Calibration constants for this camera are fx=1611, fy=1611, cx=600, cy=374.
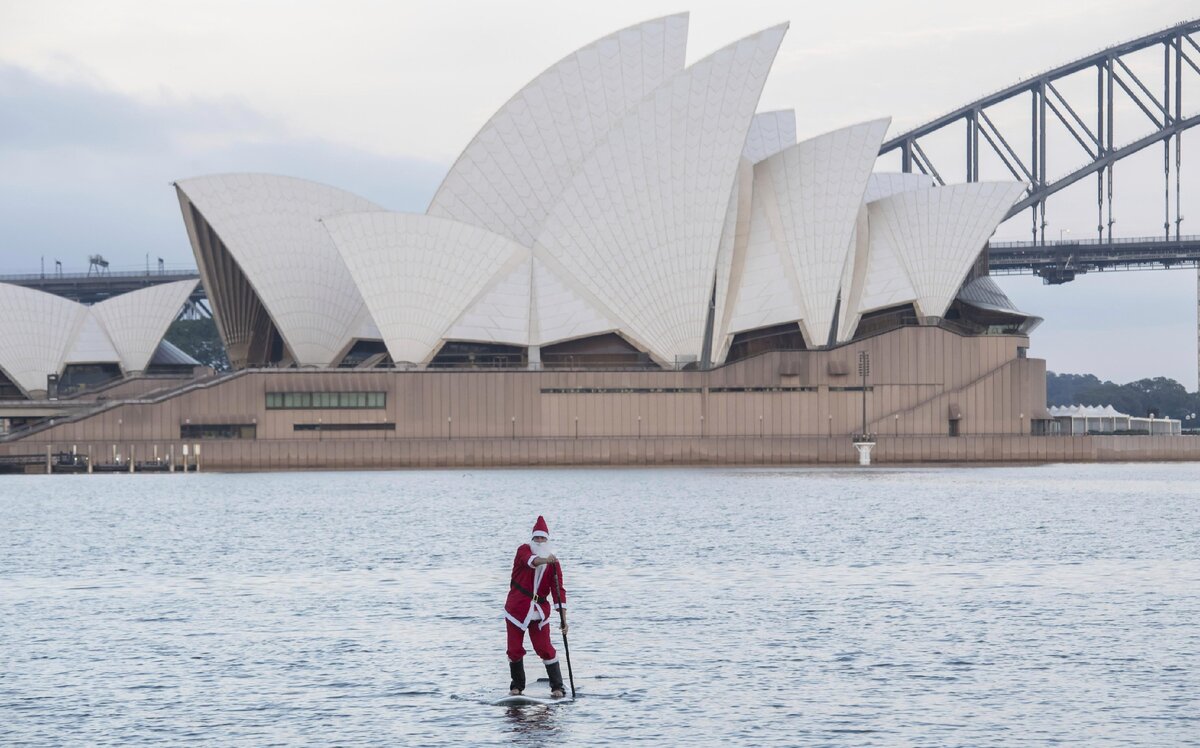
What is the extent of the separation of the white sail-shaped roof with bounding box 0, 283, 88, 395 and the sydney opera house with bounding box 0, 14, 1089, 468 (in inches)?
726

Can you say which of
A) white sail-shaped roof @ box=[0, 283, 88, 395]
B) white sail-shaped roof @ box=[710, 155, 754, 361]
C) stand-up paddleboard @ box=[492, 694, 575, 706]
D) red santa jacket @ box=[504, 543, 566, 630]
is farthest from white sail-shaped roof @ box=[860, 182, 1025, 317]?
red santa jacket @ box=[504, 543, 566, 630]

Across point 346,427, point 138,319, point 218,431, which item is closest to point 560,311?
point 346,427

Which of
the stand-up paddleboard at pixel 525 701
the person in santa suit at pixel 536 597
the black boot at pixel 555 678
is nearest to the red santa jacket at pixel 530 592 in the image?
the person in santa suit at pixel 536 597

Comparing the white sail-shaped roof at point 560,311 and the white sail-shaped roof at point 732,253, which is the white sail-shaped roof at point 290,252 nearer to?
the white sail-shaped roof at point 560,311

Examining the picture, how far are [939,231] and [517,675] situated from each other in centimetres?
7418

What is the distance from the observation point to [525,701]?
19.6m

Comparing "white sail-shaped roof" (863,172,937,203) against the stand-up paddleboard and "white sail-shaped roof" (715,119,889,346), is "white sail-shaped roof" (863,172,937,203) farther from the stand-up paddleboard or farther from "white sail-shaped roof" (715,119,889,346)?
the stand-up paddleboard

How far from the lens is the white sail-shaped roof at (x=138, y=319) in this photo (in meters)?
107

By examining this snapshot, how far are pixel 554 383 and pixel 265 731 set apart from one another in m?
70.7

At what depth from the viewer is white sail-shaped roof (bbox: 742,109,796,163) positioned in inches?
3875

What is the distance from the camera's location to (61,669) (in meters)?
22.2

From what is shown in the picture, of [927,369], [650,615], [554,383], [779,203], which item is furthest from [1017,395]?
[650,615]

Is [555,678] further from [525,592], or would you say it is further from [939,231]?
[939,231]

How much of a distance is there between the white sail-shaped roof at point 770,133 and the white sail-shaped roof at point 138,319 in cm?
3801
